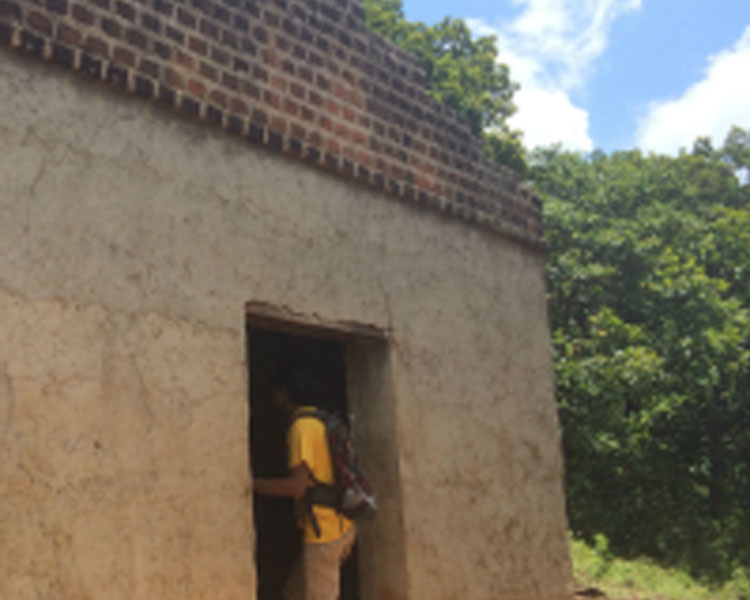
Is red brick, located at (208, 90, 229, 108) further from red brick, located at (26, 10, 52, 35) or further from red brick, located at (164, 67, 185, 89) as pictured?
red brick, located at (26, 10, 52, 35)

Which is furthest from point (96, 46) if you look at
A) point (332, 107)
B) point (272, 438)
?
point (272, 438)

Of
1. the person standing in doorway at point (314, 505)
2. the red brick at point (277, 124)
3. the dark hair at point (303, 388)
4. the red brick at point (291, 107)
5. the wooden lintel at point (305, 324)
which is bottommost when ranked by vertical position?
the person standing in doorway at point (314, 505)

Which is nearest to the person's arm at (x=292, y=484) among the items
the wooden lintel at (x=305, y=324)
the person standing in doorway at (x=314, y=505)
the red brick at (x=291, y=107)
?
the person standing in doorway at (x=314, y=505)

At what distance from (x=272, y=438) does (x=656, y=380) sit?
10034mm

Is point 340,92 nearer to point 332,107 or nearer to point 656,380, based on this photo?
point 332,107

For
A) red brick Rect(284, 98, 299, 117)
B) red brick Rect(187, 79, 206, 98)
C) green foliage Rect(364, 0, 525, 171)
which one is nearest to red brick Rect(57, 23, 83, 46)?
red brick Rect(187, 79, 206, 98)

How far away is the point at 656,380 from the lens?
14.3 meters

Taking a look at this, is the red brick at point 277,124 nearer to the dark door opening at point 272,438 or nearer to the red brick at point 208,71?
the red brick at point 208,71

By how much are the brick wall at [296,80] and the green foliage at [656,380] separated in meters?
8.60

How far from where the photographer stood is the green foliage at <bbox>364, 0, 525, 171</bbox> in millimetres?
17703

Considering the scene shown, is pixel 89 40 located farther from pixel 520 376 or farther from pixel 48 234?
pixel 520 376

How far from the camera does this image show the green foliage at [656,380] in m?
13.9

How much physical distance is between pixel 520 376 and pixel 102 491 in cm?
316

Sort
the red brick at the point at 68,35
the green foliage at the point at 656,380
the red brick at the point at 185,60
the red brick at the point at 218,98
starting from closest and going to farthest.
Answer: the red brick at the point at 68,35 < the red brick at the point at 185,60 < the red brick at the point at 218,98 < the green foliage at the point at 656,380
